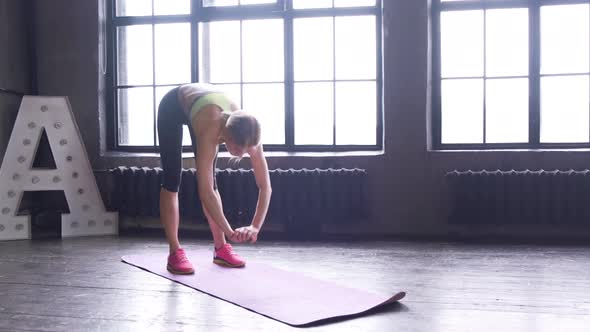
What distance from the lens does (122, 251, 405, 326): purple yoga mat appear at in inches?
94.6

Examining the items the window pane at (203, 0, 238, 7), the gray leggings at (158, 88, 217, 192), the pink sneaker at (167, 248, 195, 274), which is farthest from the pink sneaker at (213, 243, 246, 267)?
the window pane at (203, 0, 238, 7)

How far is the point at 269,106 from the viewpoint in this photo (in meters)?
4.88

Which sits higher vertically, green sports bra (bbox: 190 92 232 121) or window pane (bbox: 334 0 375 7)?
window pane (bbox: 334 0 375 7)

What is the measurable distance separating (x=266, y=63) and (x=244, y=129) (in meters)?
2.38

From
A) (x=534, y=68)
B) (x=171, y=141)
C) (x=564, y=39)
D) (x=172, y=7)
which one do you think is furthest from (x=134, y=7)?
(x=564, y=39)

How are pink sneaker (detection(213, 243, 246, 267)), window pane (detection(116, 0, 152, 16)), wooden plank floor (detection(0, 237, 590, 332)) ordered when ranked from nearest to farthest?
wooden plank floor (detection(0, 237, 590, 332)) < pink sneaker (detection(213, 243, 246, 267)) < window pane (detection(116, 0, 152, 16))

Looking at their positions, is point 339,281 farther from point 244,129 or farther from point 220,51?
point 220,51

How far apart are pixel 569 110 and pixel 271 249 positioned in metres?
2.35

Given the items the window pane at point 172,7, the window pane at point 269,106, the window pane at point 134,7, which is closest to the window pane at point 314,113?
the window pane at point 269,106

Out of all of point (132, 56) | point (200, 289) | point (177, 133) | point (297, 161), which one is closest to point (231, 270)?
point (200, 289)

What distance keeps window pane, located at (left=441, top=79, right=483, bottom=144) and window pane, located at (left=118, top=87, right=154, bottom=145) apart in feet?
7.63

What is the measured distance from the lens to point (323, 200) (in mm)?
4445

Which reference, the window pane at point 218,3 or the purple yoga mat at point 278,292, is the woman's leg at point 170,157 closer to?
the purple yoga mat at point 278,292

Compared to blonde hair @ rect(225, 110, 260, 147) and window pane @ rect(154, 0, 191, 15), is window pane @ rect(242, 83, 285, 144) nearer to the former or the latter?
window pane @ rect(154, 0, 191, 15)
